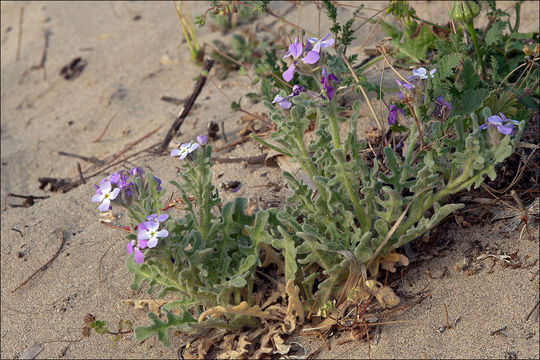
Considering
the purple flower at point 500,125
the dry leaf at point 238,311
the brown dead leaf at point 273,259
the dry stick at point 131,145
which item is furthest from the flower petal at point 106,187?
the dry stick at point 131,145

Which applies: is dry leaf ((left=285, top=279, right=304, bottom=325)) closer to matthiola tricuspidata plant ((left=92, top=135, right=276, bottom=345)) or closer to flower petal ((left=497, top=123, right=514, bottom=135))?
matthiola tricuspidata plant ((left=92, top=135, right=276, bottom=345))

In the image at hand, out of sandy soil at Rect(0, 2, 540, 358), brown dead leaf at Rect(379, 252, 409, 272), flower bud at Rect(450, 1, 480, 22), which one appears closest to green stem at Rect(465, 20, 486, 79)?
flower bud at Rect(450, 1, 480, 22)

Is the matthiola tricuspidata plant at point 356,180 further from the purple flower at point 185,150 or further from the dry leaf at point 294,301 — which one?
the purple flower at point 185,150

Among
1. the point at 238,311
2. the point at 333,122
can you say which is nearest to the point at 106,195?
the point at 238,311

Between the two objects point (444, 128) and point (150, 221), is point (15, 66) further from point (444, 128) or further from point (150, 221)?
point (444, 128)

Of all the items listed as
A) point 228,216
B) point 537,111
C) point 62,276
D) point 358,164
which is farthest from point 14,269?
point 537,111

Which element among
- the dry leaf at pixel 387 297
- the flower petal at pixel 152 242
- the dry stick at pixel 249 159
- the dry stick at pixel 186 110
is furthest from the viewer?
the dry stick at pixel 186 110

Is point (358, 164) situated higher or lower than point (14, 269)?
higher
